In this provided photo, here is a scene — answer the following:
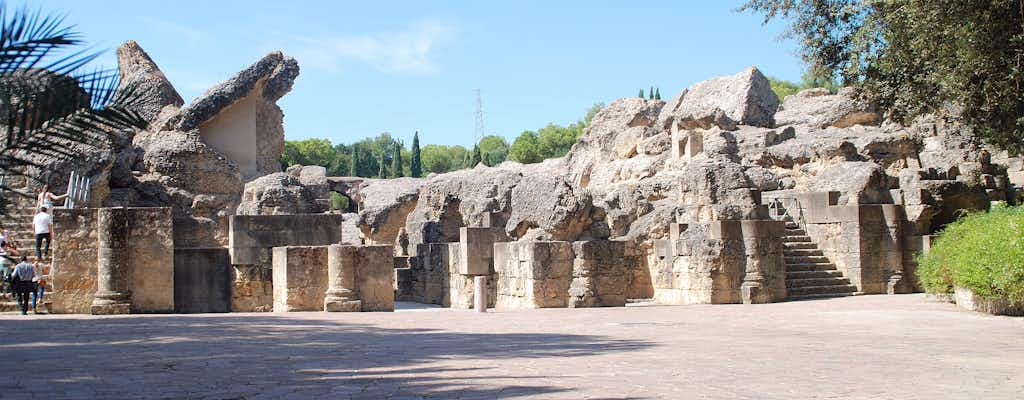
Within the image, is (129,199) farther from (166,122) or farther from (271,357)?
(271,357)

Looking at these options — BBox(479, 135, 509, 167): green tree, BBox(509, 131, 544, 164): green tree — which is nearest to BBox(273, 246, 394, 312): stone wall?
BBox(509, 131, 544, 164): green tree

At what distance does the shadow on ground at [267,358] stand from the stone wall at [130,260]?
6.87 feet

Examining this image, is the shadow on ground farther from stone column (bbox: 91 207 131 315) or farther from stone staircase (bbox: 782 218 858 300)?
stone staircase (bbox: 782 218 858 300)

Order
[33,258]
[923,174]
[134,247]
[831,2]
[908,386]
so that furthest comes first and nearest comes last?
1. [923,174]
2. [831,2]
3. [33,258]
4. [134,247]
5. [908,386]

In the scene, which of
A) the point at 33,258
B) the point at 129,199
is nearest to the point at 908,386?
the point at 33,258

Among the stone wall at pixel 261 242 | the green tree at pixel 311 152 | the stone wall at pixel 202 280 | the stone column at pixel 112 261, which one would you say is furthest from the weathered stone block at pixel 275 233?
the green tree at pixel 311 152

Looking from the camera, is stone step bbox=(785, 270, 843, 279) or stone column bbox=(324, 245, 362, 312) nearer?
stone column bbox=(324, 245, 362, 312)

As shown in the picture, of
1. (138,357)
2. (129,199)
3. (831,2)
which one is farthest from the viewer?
(129,199)

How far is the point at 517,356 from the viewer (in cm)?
823

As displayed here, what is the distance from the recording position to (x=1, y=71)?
17.4ft

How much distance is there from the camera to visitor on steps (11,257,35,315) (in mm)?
13078

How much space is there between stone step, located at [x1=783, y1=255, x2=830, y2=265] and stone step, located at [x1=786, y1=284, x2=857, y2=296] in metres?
0.80

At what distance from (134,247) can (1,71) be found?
9417 mm

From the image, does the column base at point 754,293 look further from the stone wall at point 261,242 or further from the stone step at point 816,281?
the stone wall at point 261,242
